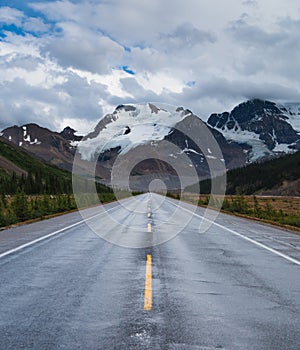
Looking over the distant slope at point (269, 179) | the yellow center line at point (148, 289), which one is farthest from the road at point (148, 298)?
the distant slope at point (269, 179)

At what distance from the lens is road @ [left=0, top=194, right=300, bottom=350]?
5.29 metres

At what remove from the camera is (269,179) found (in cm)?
13838

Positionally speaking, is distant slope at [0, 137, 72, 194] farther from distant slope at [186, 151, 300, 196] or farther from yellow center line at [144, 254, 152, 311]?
distant slope at [186, 151, 300, 196]

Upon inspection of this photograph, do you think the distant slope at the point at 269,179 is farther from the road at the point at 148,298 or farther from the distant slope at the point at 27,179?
the road at the point at 148,298

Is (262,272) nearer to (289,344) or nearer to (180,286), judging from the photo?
(180,286)

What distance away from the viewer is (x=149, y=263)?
10914 millimetres

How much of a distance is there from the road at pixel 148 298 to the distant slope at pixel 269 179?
9810 cm

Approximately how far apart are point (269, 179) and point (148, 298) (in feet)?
447

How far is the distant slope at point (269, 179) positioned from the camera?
123312 millimetres

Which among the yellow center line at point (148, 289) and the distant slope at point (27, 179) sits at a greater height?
the distant slope at point (27, 179)

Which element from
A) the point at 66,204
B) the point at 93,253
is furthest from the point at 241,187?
the point at 93,253

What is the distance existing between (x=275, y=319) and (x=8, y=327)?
3539mm

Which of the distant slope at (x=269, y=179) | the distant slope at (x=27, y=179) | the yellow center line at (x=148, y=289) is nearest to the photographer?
the yellow center line at (x=148, y=289)

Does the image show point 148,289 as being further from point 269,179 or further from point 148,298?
point 269,179
